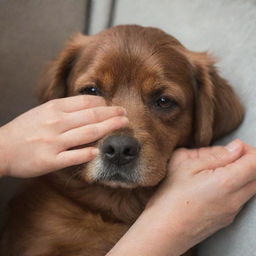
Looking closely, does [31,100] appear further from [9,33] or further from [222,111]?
[222,111]

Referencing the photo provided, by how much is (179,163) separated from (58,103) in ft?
1.57

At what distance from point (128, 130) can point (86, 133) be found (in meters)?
0.19

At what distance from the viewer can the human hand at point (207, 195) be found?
134 centimetres

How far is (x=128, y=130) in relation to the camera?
1402 mm

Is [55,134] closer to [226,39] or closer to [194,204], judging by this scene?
[194,204]

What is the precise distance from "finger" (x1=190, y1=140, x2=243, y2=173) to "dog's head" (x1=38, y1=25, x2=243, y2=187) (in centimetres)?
13

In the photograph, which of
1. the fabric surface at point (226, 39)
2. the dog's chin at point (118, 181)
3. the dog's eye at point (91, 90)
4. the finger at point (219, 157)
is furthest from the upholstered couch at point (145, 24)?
the dog's eye at point (91, 90)

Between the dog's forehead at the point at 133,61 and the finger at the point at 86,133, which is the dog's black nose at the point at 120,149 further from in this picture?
the dog's forehead at the point at 133,61

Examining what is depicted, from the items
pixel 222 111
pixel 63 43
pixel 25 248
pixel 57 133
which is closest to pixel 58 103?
pixel 57 133

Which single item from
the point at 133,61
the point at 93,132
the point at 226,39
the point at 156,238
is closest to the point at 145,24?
the point at 226,39

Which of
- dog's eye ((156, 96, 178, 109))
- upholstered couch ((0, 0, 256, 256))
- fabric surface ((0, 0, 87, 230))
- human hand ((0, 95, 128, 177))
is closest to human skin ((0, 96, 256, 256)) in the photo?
human hand ((0, 95, 128, 177))

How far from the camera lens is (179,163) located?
4.96 ft

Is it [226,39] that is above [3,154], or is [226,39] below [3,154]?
above

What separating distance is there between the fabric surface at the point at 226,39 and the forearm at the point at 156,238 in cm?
20
